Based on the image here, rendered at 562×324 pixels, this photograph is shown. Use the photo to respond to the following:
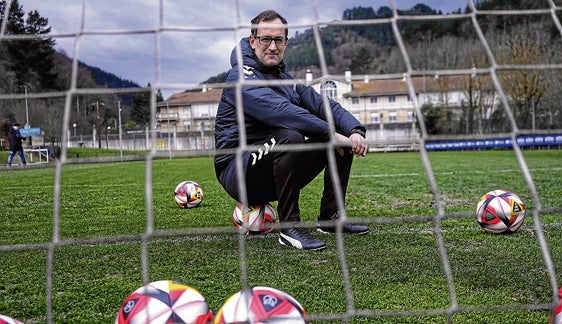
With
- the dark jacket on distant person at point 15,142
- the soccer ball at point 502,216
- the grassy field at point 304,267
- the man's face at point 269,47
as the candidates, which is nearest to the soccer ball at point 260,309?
the grassy field at point 304,267

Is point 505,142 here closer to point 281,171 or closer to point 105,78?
point 281,171

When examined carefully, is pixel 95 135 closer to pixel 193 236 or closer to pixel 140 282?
pixel 193 236

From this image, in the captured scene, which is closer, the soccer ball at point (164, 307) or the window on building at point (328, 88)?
the soccer ball at point (164, 307)

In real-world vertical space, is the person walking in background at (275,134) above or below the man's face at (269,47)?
below

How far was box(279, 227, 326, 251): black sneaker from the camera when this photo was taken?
2.94m

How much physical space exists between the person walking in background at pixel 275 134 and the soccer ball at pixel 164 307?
120 centimetres

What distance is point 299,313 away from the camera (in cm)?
154

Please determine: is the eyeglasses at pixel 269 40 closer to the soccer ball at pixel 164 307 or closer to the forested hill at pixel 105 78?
the forested hill at pixel 105 78

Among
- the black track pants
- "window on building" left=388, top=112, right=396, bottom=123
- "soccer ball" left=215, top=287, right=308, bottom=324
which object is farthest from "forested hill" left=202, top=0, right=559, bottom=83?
"window on building" left=388, top=112, right=396, bottom=123

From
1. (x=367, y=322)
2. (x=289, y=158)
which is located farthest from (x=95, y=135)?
(x=367, y=322)

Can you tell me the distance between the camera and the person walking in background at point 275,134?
116 inches

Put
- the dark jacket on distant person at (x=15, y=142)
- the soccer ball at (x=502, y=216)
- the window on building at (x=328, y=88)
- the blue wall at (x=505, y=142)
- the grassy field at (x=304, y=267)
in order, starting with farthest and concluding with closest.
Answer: the dark jacket on distant person at (x=15, y=142)
the blue wall at (x=505, y=142)
the soccer ball at (x=502, y=216)
the window on building at (x=328, y=88)
the grassy field at (x=304, y=267)

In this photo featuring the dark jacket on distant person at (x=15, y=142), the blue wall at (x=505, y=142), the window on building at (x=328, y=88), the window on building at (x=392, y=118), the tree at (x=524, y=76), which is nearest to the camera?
the window on building at (x=328, y=88)

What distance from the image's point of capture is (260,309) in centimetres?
153
